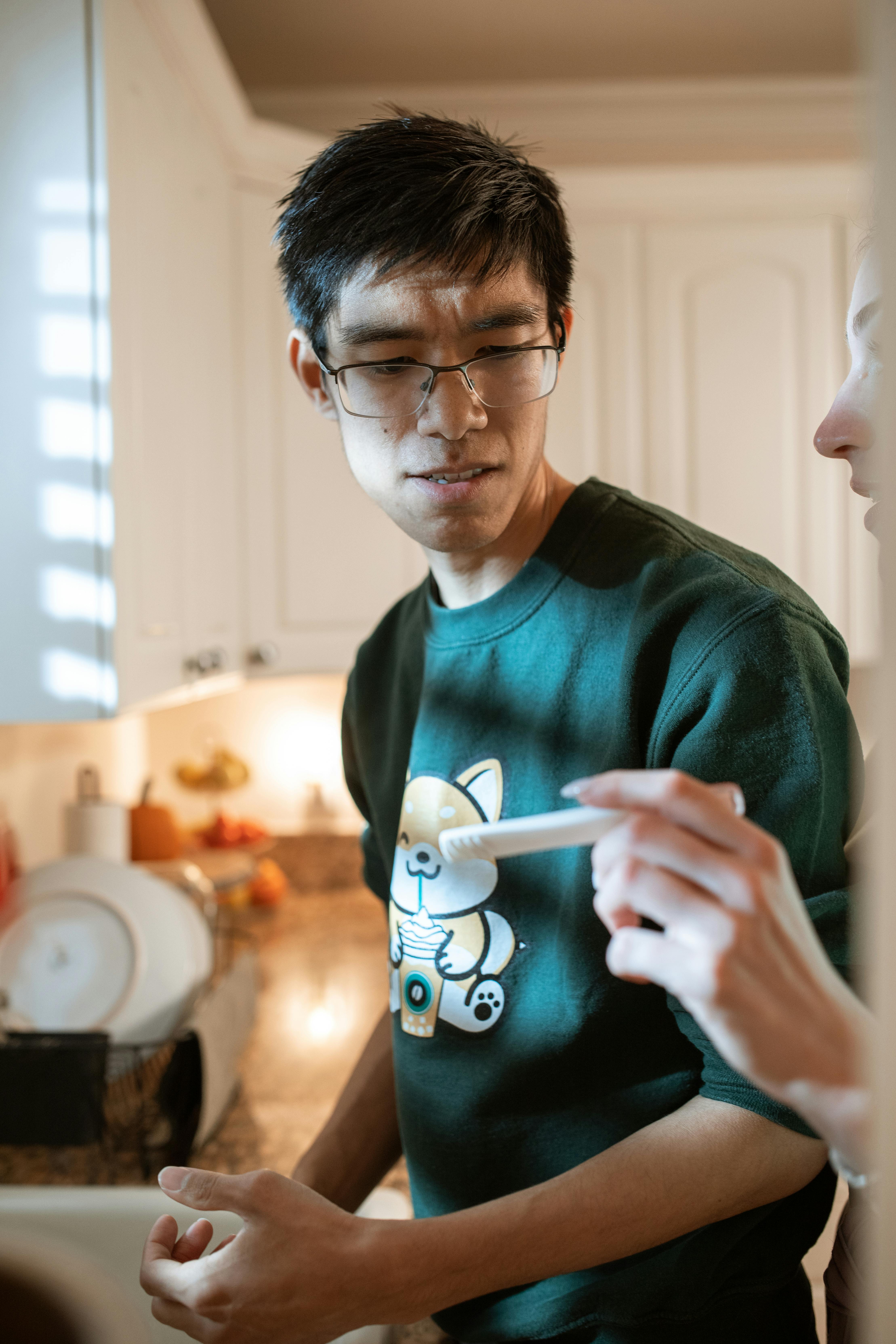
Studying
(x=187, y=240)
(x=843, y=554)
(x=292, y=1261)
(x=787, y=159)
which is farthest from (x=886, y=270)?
(x=787, y=159)

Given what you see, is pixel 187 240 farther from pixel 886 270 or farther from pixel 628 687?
pixel 886 270

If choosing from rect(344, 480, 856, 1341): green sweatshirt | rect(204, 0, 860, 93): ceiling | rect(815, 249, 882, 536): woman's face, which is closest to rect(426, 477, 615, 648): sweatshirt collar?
rect(344, 480, 856, 1341): green sweatshirt

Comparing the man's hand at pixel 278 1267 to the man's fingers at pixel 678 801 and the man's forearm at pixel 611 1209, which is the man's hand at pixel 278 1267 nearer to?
the man's forearm at pixel 611 1209

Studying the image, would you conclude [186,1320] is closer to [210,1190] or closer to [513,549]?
[210,1190]

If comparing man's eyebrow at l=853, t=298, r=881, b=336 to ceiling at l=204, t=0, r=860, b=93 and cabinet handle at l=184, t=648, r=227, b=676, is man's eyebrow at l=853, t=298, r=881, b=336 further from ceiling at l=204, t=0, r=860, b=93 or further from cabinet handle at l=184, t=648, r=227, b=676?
ceiling at l=204, t=0, r=860, b=93

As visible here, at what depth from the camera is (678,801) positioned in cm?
26

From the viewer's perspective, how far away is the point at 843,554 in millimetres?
1907

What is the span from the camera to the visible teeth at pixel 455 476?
1.85 ft

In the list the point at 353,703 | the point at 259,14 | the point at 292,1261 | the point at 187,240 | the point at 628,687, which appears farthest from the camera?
the point at 259,14

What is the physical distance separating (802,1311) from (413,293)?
2.15ft

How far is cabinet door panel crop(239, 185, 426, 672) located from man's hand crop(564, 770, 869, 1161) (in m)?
1.58

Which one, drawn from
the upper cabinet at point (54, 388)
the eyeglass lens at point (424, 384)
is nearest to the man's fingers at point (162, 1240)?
the eyeglass lens at point (424, 384)

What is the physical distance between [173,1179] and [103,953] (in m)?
0.94

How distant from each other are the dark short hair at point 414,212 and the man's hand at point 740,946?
0.40m
